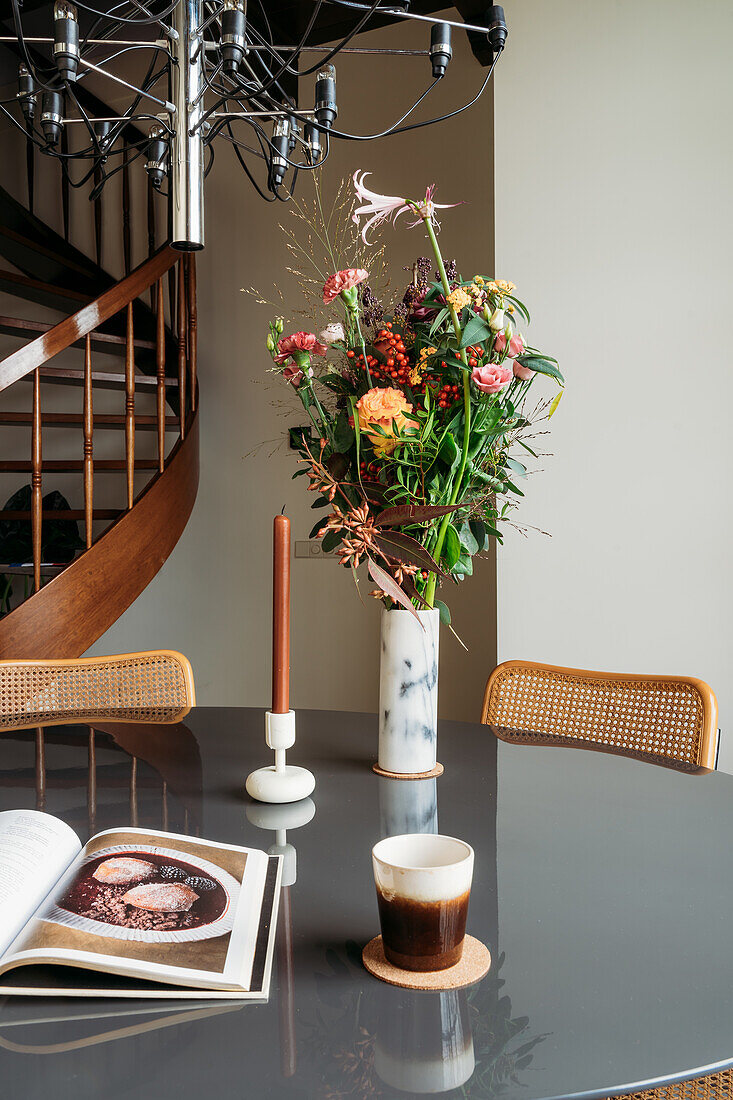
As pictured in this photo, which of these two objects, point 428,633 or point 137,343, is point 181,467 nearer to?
point 137,343

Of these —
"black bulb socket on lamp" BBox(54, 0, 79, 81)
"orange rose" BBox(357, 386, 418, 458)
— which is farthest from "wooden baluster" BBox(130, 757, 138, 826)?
"black bulb socket on lamp" BBox(54, 0, 79, 81)

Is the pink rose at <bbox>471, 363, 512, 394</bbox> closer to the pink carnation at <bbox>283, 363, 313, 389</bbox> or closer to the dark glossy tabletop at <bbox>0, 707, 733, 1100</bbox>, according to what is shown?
the pink carnation at <bbox>283, 363, 313, 389</bbox>

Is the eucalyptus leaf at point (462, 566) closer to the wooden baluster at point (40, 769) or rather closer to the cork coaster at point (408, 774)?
the cork coaster at point (408, 774)

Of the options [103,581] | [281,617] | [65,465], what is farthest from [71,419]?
[281,617]

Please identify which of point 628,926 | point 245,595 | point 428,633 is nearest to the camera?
point 628,926

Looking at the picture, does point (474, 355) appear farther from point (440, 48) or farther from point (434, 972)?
point (434, 972)

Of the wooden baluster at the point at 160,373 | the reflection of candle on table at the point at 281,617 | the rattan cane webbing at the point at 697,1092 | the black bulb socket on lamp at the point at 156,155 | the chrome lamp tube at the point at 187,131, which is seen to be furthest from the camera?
the wooden baluster at the point at 160,373

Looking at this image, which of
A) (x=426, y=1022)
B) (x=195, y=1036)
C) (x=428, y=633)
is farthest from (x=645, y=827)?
(x=195, y=1036)

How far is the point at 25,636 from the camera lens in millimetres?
2541

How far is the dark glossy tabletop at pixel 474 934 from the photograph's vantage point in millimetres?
513

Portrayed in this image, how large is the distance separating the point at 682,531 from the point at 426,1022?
73.8 inches

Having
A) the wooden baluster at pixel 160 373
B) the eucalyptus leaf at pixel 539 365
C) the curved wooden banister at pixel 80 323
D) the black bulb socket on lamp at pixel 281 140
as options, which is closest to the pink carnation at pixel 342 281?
the eucalyptus leaf at pixel 539 365

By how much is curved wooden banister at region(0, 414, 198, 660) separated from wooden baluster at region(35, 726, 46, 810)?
129 cm

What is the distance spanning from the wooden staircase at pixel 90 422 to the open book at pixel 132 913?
73.3 inches
